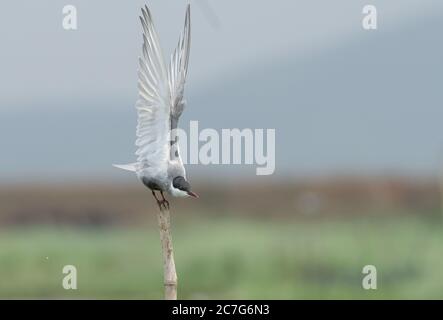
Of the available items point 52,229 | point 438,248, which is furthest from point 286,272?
point 52,229

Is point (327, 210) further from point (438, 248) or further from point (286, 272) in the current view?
point (286, 272)

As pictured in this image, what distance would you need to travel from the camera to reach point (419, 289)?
1253cm

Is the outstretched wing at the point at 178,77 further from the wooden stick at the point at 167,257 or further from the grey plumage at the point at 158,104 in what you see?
the wooden stick at the point at 167,257

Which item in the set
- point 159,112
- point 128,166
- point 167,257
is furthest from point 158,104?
point 167,257

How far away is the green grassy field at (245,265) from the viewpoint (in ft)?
39.1

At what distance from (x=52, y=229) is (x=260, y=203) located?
17.4 feet

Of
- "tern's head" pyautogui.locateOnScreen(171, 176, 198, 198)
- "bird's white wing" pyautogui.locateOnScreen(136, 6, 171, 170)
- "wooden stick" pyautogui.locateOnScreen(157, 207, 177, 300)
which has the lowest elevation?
"wooden stick" pyautogui.locateOnScreen(157, 207, 177, 300)

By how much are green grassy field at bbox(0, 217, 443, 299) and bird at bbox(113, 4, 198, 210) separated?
5.15 meters

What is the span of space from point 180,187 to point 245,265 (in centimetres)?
718

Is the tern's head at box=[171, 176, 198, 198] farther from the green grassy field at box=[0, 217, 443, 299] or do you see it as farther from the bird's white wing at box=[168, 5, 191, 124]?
the green grassy field at box=[0, 217, 443, 299]

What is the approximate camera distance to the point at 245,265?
42.7 feet

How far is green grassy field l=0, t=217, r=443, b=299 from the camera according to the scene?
470 inches

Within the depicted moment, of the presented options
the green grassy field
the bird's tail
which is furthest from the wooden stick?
the green grassy field
